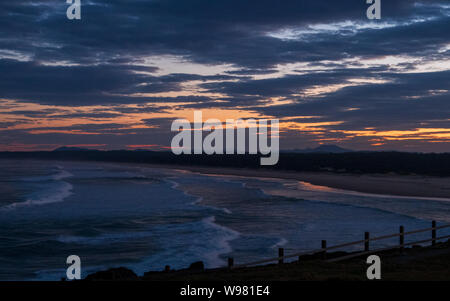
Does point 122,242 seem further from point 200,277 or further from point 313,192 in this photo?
point 313,192

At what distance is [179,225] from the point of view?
27734 millimetres

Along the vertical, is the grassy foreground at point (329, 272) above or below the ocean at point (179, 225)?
above

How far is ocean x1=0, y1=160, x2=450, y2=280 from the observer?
20125 mm

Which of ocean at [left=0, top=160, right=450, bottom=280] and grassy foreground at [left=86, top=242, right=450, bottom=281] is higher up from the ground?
grassy foreground at [left=86, top=242, right=450, bottom=281]

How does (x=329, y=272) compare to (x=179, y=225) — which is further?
(x=179, y=225)

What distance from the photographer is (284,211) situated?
108 ft

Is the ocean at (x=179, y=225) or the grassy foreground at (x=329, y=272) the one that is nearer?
the grassy foreground at (x=329, y=272)

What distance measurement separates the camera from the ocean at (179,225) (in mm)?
20125

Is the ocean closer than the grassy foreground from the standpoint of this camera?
No
